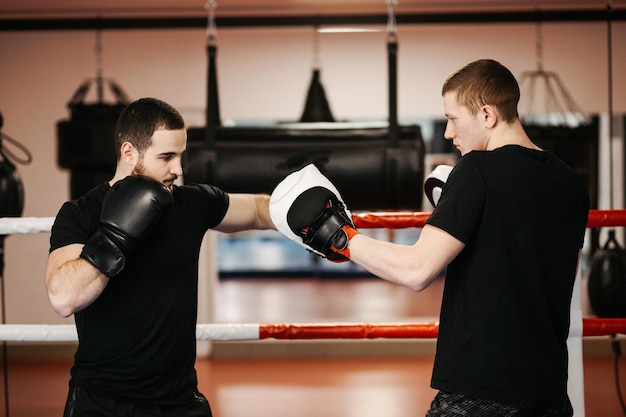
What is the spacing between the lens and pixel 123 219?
4.94 ft

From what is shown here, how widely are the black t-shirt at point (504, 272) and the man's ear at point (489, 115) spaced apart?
0.07 m

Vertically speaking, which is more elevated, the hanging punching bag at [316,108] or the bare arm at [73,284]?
the hanging punching bag at [316,108]

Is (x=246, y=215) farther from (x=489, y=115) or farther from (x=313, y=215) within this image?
(x=489, y=115)

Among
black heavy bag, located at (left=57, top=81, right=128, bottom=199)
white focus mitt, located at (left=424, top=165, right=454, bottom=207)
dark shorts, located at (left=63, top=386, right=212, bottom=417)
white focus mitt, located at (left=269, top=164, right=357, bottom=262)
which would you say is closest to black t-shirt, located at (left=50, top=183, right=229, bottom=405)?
dark shorts, located at (left=63, top=386, right=212, bottom=417)

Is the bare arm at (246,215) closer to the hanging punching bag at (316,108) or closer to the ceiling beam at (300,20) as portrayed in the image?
the hanging punching bag at (316,108)

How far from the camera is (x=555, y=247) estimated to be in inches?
→ 58.6

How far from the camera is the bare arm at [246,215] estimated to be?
1.88m

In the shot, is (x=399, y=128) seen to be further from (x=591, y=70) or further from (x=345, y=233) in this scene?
(x=591, y=70)

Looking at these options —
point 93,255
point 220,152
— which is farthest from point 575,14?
point 93,255

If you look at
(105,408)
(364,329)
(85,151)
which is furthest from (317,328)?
(85,151)

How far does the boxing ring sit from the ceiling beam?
5.80ft

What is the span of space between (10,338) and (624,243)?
15.8ft

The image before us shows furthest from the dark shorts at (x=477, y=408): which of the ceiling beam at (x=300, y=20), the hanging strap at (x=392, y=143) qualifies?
the ceiling beam at (x=300, y=20)

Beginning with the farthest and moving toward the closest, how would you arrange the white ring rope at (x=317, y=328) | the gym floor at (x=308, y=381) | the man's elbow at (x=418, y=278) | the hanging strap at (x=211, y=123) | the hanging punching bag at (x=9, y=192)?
the gym floor at (x=308, y=381) < the hanging punching bag at (x=9, y=192) < the hanging strap at (x=211, y=123) < the white ring rope at (x=317, y=328) < the man's elbow at (x=418, y=278)
